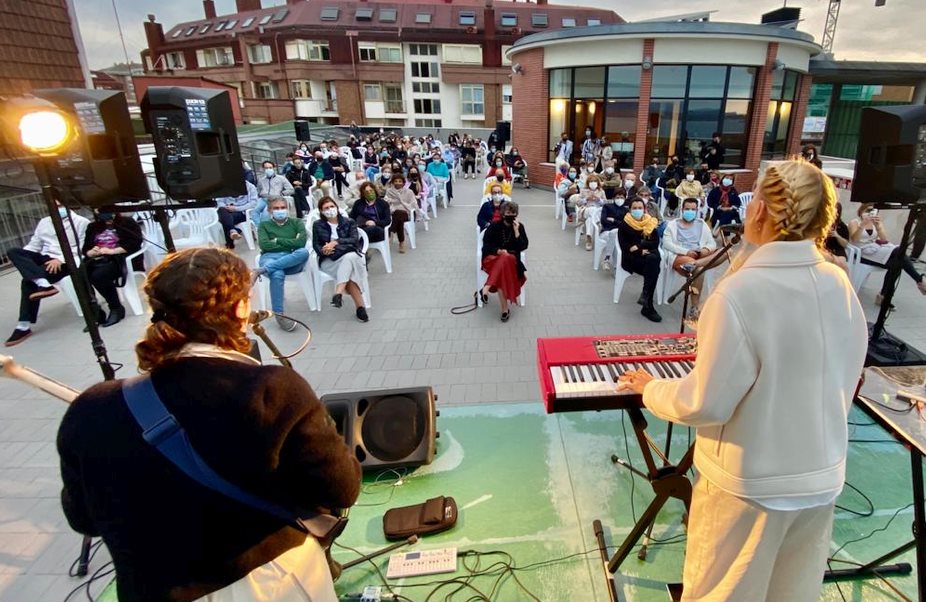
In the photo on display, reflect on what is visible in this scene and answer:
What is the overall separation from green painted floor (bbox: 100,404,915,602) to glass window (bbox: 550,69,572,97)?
11699 millimetres

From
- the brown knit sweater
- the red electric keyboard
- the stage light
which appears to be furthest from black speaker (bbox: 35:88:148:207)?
the red electric keyboard

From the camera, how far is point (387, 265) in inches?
266

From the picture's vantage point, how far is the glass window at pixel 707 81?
38.7 feet

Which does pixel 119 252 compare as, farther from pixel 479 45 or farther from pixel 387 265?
pixel 479 45

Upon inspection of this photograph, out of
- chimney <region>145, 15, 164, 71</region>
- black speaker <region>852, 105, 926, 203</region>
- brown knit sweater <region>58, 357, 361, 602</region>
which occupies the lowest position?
brown knit sweater <region>58, 357, 361, 602</region>

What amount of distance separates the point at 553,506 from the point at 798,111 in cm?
1571

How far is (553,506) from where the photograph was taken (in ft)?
8.64

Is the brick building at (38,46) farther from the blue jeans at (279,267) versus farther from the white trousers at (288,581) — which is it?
the white trousers at (288,581)

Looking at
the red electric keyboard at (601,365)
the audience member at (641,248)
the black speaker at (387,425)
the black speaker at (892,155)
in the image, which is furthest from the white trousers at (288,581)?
the black speaker at (892,155)

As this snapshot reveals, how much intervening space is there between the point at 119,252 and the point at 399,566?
4.96 m

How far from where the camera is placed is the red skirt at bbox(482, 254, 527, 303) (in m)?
5.12

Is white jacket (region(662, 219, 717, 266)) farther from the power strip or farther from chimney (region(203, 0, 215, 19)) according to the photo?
chimney (region(203, 0, 215, 19))

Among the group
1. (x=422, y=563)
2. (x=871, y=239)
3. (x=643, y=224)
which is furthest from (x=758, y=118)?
(x=422, y=563)

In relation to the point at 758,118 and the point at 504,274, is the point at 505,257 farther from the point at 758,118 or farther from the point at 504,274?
the point at 758,118
